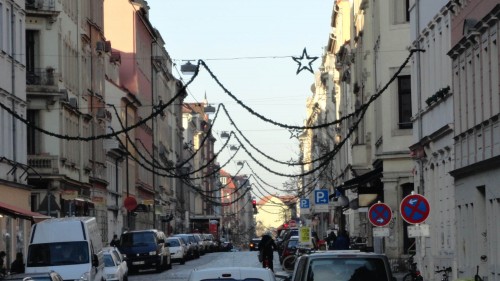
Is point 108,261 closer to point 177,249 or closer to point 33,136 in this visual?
point 33,136

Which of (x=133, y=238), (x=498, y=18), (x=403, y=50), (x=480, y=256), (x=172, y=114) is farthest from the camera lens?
(x=172, y=114)

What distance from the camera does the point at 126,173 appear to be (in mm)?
94938

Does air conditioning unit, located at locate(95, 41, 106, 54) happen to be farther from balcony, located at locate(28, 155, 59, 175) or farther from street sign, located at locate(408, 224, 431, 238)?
street sign, located at locate(408, 224, 431, 238)

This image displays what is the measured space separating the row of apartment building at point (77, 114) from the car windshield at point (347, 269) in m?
19.2

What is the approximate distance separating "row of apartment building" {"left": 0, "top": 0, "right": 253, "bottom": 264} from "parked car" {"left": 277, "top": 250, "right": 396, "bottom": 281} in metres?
19.1

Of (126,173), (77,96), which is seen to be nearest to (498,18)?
(77,96)

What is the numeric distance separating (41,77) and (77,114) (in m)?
8.49

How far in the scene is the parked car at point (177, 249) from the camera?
75.1 metres

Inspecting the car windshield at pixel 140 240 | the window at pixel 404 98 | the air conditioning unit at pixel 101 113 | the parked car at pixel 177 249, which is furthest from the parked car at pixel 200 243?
the window at pixel 404 98

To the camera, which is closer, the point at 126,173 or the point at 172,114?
the point at 126,173

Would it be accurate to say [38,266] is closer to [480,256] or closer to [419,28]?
[480,256]

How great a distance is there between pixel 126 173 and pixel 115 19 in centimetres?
1651

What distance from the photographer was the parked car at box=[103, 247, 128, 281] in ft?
136

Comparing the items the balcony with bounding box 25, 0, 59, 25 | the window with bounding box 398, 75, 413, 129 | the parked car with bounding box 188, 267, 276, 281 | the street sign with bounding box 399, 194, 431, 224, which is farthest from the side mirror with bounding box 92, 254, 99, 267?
the balcony with bounding box 25, 0, 59, 25
